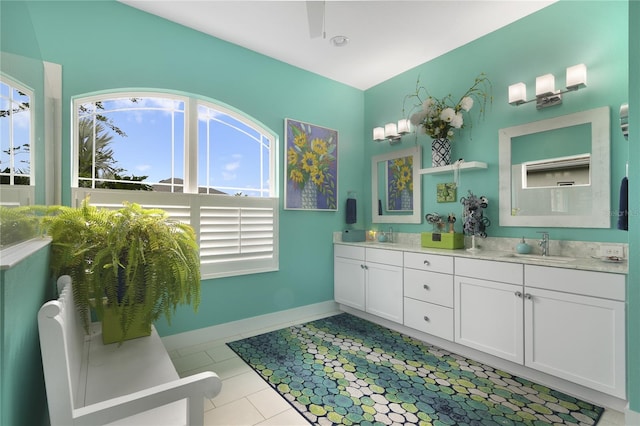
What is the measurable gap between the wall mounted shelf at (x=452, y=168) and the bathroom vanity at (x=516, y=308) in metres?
0.77

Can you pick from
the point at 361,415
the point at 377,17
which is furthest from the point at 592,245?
the point at 377,17

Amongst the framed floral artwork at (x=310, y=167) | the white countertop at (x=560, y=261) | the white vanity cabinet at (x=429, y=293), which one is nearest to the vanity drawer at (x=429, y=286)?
the white vanity cabinet at (x=429, y=293)

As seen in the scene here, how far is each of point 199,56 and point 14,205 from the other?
239 cm

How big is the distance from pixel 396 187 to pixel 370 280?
1.16 metres

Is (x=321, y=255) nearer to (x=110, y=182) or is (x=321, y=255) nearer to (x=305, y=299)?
(x=305, y=299)

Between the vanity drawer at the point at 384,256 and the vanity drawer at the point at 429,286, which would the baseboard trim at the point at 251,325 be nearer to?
the vanity drawer at the point at 384,256

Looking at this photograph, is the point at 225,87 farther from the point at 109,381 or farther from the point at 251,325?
the point at 109,381

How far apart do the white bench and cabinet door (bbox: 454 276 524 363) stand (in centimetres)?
204

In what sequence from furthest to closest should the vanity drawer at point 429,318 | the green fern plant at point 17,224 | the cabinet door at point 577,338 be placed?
the vanity drawer at point 429,318 → the cabinet door at point 577,338 → the green fern plant at point 17,224

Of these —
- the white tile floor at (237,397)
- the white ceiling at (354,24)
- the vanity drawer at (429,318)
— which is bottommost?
the white tile floor at (237,397)

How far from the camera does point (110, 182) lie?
2.53 metres

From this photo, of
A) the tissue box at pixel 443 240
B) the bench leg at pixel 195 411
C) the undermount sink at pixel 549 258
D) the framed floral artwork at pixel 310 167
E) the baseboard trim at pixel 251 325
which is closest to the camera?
the bench leg at pixel 195 411

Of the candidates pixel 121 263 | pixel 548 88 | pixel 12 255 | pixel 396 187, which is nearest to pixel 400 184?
pixel 396 187

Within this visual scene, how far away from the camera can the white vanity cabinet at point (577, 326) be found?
1.79 metres
